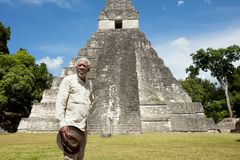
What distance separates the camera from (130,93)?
1622 centimetres

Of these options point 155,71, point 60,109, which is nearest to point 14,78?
point 155,71

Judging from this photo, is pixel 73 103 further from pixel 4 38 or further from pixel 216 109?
pixel 216 109

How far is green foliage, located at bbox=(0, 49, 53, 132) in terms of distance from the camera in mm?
22438

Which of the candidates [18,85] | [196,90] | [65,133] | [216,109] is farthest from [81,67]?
[196,90]

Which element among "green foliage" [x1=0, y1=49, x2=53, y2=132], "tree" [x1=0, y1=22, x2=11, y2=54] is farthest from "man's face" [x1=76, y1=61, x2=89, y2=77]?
"tree" [x1=0, y1=22, x2=11, y2=54]

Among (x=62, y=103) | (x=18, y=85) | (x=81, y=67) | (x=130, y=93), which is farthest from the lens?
(x=18, y=85)

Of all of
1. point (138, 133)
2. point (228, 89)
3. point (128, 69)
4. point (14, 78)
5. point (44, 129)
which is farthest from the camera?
point (228, 89)

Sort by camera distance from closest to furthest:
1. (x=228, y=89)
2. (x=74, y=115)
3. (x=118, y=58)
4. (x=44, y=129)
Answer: (x=74, y=115) < (x=44, y=129) < (x=118, y=58) < (x=228, y=89)

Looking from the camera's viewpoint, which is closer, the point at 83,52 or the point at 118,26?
the point at 83,52

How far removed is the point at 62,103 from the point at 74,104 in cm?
14

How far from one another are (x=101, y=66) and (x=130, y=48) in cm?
252

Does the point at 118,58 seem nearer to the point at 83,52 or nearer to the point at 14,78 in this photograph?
the point at 83,52

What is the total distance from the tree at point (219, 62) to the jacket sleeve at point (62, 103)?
31.0 m

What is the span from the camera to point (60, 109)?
3.82 m
